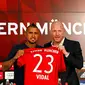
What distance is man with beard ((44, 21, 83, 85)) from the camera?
2.31 m

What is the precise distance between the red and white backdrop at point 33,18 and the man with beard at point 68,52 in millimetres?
673

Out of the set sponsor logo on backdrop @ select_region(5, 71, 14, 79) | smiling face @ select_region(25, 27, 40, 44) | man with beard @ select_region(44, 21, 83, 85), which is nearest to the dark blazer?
man with beard @ select_region(44, 21, 83, 85)

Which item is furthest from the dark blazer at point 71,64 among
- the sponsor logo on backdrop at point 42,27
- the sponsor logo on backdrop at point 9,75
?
the sponsor logo on backdrop at point 9,75

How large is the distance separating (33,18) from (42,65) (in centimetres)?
83

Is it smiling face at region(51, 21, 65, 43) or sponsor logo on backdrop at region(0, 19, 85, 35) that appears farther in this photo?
sponsor logo on backdrop at region(0, 19, 85, 35)

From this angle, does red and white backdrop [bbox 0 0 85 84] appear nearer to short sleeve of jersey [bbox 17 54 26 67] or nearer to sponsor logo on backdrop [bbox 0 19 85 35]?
sponsor logo on backdrop [bbox 0 19 85 35]

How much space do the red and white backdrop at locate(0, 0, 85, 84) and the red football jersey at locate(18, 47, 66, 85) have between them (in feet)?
2.30

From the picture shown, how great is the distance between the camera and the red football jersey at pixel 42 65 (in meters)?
2.35

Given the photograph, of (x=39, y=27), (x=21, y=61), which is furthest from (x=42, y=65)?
(x=39, y=27)

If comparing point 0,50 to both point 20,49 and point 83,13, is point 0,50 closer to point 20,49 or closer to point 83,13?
point 20,49

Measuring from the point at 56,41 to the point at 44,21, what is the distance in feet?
2.43

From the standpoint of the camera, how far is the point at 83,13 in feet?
10.1

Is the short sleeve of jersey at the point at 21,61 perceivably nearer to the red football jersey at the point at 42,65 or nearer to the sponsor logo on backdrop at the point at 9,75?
the red football jersey at the point at 42,65

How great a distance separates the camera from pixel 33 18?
121 inches
